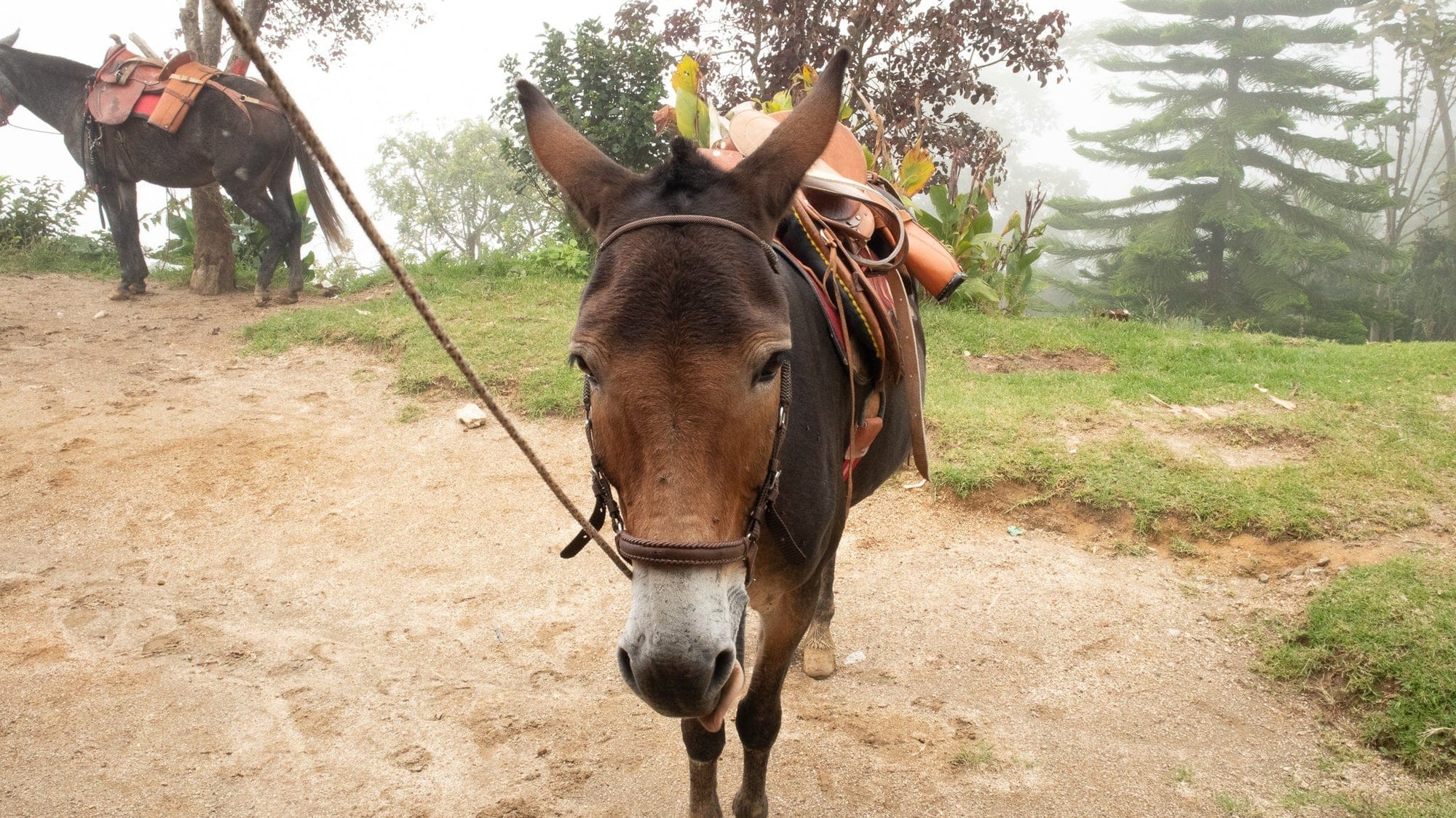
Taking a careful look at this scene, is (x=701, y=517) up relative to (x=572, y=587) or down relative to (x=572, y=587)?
up

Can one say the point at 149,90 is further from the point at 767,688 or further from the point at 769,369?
the point at 769,369

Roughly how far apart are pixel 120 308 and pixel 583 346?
31.7 feet

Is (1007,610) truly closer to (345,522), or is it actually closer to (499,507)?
(499,507)

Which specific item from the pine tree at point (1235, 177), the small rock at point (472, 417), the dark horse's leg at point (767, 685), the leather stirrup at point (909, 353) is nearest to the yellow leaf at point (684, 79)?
the small rock at point (472, 417)

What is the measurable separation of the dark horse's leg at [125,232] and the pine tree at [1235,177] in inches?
1010

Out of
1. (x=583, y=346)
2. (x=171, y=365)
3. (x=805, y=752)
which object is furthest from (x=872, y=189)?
(x=171, y=365)

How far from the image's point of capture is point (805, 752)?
312 centimetres

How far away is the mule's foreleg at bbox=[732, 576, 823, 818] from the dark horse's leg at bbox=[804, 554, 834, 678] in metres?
0.94

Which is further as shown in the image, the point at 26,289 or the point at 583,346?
the point at 26,289

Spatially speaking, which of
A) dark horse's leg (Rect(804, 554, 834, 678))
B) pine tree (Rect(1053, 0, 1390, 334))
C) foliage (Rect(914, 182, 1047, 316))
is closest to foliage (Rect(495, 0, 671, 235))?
foliage (Rect(914, 182, 1047, 316))

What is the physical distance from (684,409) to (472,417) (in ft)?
17.0

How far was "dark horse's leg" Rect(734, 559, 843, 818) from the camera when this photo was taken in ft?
8.11

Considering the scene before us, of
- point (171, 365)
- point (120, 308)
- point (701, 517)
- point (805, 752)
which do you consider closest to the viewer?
point (701, 517)

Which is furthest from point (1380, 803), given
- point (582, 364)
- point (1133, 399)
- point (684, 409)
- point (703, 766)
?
point (1133, 399)
